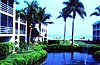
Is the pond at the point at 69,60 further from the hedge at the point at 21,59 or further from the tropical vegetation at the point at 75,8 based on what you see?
the tropical vegetation at the point at 75,8

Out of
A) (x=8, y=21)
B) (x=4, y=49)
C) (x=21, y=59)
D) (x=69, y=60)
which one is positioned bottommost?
(x=69, y=60)

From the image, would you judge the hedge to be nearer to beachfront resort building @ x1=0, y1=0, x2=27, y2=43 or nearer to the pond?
the pond

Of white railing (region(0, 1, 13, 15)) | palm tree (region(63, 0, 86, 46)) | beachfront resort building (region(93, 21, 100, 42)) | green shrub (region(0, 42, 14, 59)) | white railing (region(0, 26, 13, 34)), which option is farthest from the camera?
beachfront resort building (region(93, 21, 100, 42))

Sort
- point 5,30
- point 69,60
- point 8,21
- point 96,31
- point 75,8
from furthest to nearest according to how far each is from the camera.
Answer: point 96,31, point 75,8, point 8,21, point 69,60, point 5,30

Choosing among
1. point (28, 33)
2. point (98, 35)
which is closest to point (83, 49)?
point (28, 33)

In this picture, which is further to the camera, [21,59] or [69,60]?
[69,60]

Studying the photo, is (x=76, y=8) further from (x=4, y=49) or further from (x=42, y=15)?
(x=4, y=49)

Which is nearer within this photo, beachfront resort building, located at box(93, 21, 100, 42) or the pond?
the pond

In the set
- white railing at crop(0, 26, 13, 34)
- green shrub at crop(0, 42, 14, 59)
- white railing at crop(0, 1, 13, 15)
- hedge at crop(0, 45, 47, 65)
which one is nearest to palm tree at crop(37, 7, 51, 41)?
white railing at crop(0, 1, 13, 15)

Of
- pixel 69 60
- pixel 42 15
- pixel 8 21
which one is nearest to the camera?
pixel 69 60

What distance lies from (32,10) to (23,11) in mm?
1846

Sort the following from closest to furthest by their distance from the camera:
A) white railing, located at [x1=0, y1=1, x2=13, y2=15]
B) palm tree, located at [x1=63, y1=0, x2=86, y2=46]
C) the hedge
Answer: the hedge → white railing, located at [x1=0, y1=1, x2=13, y2=15] → palm tree, located at [x1=63, y1=0, x2=86, y2=46]

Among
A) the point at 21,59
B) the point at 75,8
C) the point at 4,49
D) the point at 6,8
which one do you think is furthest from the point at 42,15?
the point at 21,59

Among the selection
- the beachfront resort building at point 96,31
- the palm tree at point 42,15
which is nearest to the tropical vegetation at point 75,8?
the palm tree at point 42,15
